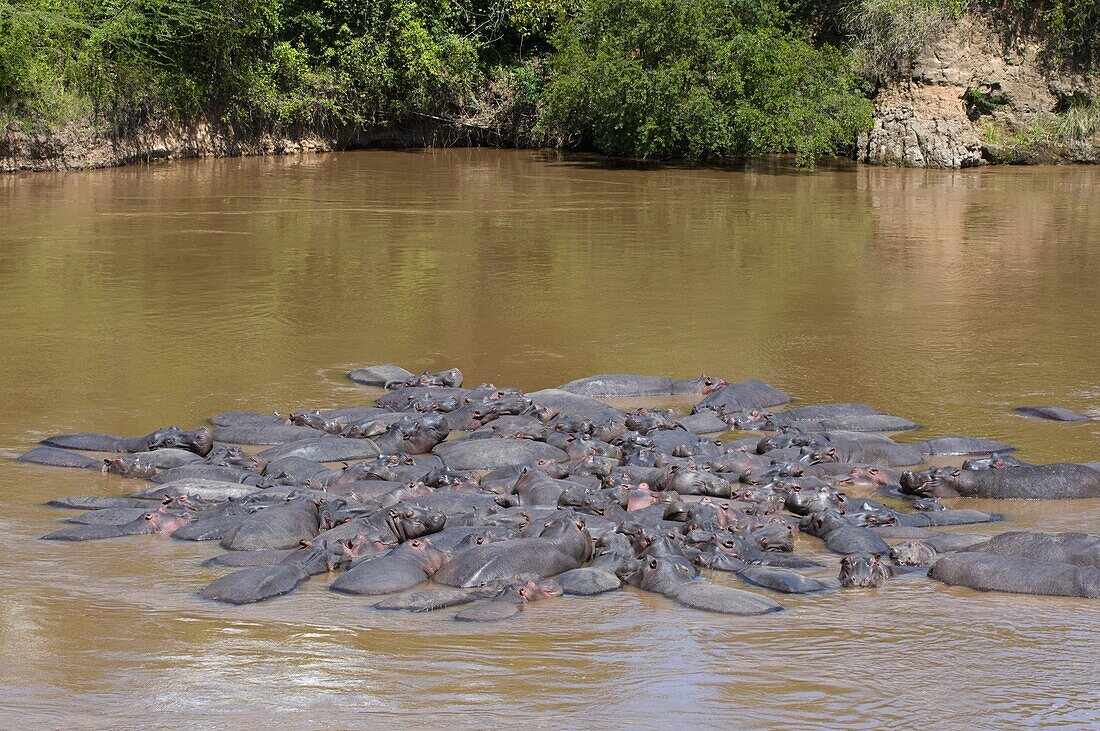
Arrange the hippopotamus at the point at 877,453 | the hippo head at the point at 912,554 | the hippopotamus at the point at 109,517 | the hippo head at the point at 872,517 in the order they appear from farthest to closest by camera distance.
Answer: the hippopotamus at the point at 877,453
the hippo head at the point at 872,517
the hippopotamus at the point at 109,517
the hippo head at the point at 912,554

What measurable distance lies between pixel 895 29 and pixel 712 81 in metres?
5.83

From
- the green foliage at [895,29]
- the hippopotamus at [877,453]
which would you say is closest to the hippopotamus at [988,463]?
the hippopotamus at [877,453]

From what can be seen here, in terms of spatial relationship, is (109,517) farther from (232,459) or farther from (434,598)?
(434,598)

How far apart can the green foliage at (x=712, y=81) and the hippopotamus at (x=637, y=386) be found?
17379 mm

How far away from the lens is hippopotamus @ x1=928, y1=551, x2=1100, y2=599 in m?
6.56

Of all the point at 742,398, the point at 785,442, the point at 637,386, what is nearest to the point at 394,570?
the point at 785,442

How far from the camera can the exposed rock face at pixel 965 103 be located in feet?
98.9

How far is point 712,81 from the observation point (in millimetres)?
28000

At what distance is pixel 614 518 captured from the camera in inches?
303

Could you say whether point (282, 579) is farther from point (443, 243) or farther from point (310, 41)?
point (310, 41)

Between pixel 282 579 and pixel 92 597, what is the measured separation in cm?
93

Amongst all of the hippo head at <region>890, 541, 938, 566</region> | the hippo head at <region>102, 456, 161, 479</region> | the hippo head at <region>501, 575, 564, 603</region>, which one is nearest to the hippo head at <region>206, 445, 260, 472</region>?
the hippo head at <region>102, 456, 161, 479</region>

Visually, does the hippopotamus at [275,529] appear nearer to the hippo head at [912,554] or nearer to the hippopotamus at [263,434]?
the hippopotamus at [263,434]

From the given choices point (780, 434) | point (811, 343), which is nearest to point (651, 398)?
point (780, 434)
